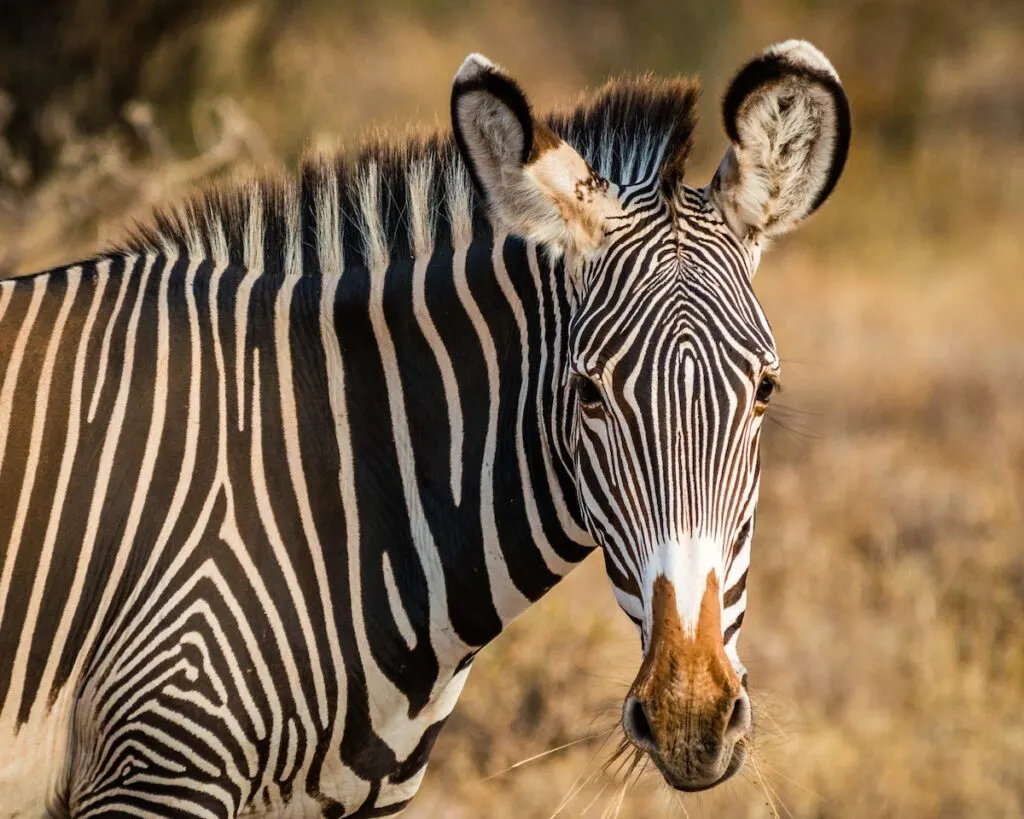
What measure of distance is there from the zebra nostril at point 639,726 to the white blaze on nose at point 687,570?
18cm

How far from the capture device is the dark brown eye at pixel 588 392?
303cm

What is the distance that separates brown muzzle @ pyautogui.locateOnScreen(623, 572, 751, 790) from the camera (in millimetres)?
2793

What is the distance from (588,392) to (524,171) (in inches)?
22.5

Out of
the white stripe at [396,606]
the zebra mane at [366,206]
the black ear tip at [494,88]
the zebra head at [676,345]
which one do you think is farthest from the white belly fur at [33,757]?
the black ear tip at [494,88]

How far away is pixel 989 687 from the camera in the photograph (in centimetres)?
659

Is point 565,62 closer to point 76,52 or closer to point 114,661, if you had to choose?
point 76,52

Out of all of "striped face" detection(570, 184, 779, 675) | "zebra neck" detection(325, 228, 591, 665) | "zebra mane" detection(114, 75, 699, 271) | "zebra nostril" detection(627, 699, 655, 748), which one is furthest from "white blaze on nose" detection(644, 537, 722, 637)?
"zebra mane" detection(114, 75, 699, 271)

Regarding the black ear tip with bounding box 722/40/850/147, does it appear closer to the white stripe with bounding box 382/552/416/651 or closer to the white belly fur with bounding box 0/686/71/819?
the white stripe with bounding box 382/552/416/651

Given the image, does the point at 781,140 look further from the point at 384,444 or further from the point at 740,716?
the point at 740,716

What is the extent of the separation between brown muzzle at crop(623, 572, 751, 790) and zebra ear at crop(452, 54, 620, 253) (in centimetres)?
93

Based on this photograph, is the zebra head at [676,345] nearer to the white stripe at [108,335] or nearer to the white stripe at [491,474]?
the white stripe at [491,474]

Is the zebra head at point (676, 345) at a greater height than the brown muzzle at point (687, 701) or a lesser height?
greater

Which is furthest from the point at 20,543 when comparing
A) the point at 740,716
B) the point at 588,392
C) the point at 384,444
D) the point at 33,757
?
the point at 740,716

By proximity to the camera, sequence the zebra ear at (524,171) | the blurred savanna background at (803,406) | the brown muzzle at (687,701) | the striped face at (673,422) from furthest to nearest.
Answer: the blurred savanna background at (803,406), the zebra ear at (524,171), the striped face at (673,422), the brown muzzle at (687,701)
